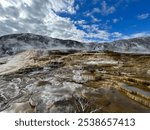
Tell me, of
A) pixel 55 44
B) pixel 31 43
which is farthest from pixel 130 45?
pixel 31 43

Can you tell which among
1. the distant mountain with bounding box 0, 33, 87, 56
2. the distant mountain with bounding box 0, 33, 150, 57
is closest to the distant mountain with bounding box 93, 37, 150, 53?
the distant mountain with bounding box 0, 33, 150, 57

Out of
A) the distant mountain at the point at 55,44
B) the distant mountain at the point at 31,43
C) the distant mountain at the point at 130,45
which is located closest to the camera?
the distant mountain at the point at 31,43

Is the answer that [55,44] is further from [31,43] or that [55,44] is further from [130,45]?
[130,45]

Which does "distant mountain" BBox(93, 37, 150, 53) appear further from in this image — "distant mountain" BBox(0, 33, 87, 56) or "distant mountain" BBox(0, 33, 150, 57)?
"distant mountain" BBox(0, 33, 87, 56)

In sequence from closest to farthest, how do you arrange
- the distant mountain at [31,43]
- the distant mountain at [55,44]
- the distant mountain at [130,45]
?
the distant mountain at [31,43] → the distant mountain at [55,44] → the distant mountain at [130,45]

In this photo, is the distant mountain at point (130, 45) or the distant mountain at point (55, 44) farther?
the distant mountain at point (130, 45)

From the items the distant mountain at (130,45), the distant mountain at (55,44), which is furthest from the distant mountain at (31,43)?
the distant mountain at (130,45)

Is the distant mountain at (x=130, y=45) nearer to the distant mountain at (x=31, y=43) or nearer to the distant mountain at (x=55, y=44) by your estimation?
the distant mountain at (x=55, y=44)

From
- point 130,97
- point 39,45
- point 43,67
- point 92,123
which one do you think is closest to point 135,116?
Result: point 92,123
